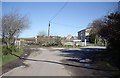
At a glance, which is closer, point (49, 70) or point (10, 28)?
point (49, 70)

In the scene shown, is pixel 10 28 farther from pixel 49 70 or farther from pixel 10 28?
pixel 49 70

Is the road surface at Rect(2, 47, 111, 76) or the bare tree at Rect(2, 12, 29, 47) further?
the bare tree at Rect(2, 12, 29, 47)

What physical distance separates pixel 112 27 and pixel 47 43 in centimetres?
5281

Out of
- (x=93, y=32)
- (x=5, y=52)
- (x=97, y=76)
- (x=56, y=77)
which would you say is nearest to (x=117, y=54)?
(x=97, y=76)

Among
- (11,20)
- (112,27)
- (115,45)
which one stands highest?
(11,20)

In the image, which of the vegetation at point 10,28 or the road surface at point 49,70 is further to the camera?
the vegetation at point 10,28

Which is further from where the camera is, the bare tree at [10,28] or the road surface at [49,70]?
the bare tree at [10,28]

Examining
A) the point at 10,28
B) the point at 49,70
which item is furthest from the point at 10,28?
the point at 49,70

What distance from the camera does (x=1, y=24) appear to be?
45.1 m

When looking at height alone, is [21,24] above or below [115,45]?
above

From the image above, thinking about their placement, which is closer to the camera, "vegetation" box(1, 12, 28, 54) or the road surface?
the road surface

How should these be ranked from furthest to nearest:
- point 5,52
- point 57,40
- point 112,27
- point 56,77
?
point 57,40, point 5,52, point 112,27, point 56,77

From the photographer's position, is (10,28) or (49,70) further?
(10,28)

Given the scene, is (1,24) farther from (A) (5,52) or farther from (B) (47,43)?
(B) (47,43)
